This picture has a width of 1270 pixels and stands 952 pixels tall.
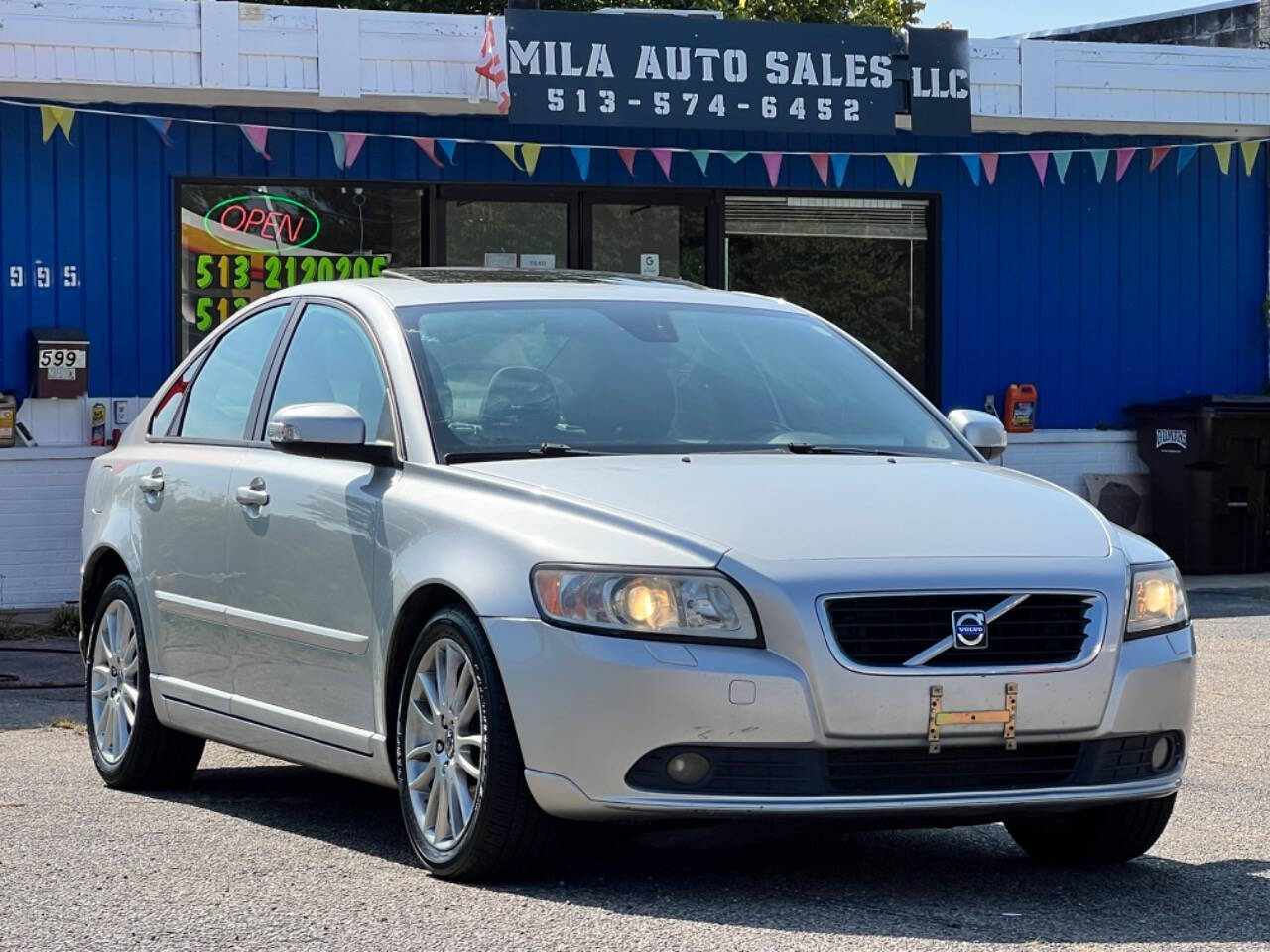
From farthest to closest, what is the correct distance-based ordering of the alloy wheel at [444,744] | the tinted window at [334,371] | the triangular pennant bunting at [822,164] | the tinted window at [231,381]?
the triangular pennant bunting at [822,164], the tinted window at [231,381], the tinted window at [334,371], the alloy wheel at [444,744]

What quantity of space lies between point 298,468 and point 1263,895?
290 centimetres

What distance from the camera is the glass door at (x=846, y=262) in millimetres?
15508

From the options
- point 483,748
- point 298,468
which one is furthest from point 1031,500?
point 298,468

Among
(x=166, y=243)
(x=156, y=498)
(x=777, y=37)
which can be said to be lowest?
(x=156, y=498)

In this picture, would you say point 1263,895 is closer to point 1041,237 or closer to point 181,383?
point 181,383

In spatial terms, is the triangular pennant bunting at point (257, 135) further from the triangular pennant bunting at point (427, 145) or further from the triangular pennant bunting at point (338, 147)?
the triangular pennant bunting at point (427, 145)

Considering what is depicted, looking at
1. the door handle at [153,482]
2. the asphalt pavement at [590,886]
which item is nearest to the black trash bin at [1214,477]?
the asphalt pavement at [590,886]

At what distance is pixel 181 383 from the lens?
303 inches

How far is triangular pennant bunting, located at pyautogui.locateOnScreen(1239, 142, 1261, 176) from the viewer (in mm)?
16359

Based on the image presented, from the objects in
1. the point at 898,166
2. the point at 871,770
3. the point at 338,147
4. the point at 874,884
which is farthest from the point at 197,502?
the point at 898,166

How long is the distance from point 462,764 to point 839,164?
1044cm

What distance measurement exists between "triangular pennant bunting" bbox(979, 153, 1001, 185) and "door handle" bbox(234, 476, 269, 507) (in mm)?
9960

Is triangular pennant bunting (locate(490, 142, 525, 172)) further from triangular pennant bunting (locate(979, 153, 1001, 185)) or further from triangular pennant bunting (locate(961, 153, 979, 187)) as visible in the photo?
triangular pennant bunting (locate(979, 153, 1001, 185))

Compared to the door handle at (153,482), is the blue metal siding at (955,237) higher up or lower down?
higher up
